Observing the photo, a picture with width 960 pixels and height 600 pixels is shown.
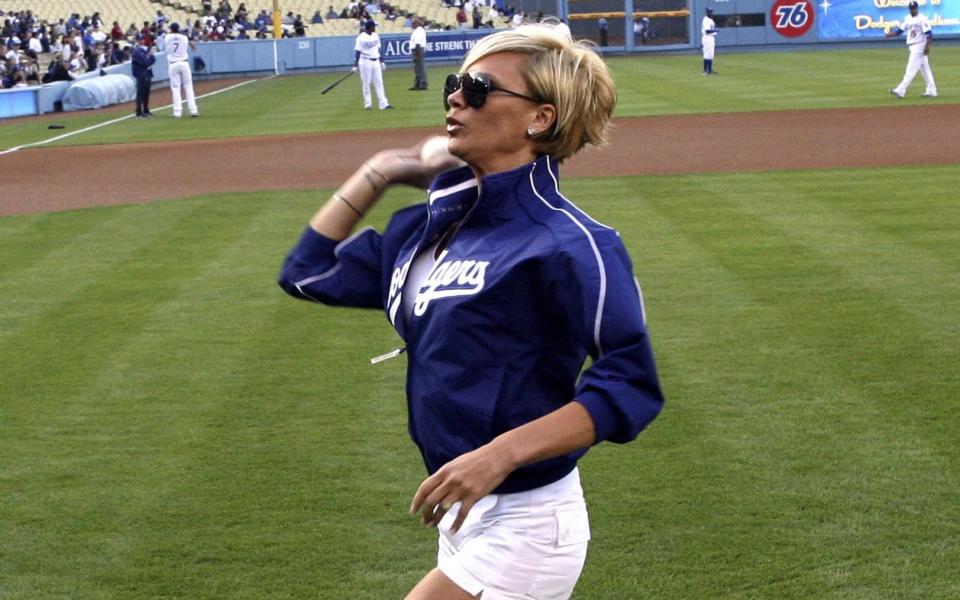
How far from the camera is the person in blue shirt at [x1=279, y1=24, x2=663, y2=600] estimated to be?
2502 millimetres

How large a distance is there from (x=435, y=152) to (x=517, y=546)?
0.88 metres

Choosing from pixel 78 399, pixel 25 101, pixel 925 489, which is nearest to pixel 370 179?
pixel 925 489

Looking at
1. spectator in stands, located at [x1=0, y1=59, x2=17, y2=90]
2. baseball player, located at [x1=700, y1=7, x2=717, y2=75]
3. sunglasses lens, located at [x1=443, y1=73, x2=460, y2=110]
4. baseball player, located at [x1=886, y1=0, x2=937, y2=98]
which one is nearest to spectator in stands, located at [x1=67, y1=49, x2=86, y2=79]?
spectator in stands, located at [x1=0, y1=59, x2=17, y2=90]

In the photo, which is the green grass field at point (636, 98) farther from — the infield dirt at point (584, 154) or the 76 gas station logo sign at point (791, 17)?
the 76 gas station logo sign at point (791, 17)

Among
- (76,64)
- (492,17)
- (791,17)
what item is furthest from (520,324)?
(492,17)

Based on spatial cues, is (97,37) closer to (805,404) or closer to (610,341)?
(805,404)

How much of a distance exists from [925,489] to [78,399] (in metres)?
4.53

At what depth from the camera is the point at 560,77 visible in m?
2.71

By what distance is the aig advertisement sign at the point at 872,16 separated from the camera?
42.6 metres

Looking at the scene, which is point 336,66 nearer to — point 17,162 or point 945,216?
point 17,162

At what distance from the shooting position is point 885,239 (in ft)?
36.1

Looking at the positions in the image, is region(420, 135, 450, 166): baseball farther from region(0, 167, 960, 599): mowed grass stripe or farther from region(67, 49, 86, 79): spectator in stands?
region(67, 49, 86, 79): spectator in stands

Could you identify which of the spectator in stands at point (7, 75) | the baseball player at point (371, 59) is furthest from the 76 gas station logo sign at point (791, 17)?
the spectator in stands at point (7, 75)

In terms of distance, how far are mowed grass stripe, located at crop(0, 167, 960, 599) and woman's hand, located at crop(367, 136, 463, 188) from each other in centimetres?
224
